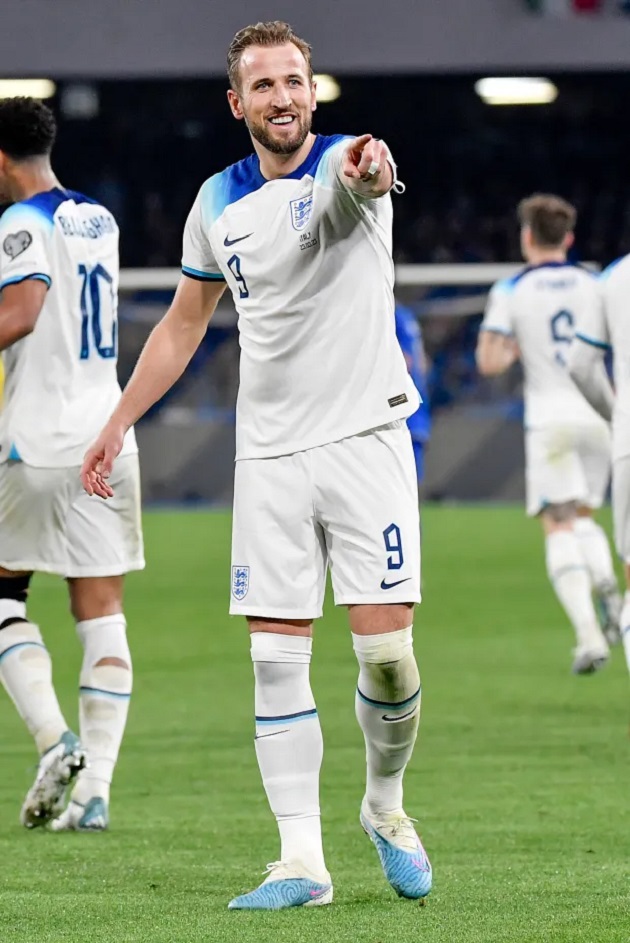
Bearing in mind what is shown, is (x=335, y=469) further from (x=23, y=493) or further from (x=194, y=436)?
(x=194, y=436)

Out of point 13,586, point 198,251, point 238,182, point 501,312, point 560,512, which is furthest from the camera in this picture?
point 501,312

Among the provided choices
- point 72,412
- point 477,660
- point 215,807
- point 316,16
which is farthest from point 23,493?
point 316,16

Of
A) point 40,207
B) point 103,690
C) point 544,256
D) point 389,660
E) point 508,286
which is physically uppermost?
point 544,256

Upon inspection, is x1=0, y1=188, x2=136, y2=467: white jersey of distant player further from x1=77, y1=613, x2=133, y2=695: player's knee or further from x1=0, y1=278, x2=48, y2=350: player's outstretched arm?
x1=77, y1=613, x2=133, y2=695: player's knee

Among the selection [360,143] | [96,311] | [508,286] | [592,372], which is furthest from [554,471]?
[360,143]

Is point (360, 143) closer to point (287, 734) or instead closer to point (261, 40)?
point (261, 40)

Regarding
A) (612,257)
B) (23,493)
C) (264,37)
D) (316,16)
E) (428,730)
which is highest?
(316,16)

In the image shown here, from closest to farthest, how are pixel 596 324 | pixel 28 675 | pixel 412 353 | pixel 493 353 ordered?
pixel 28 675 → pixel 596 324 → pixel 412 353 → pixel 493 353

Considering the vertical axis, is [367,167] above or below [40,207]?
below

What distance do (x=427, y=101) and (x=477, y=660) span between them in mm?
22413

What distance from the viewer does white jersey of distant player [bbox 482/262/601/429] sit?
10062 millimetres

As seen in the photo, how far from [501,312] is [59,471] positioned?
4.91 metres

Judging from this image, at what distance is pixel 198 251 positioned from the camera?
4.56m

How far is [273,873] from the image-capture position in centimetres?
427
